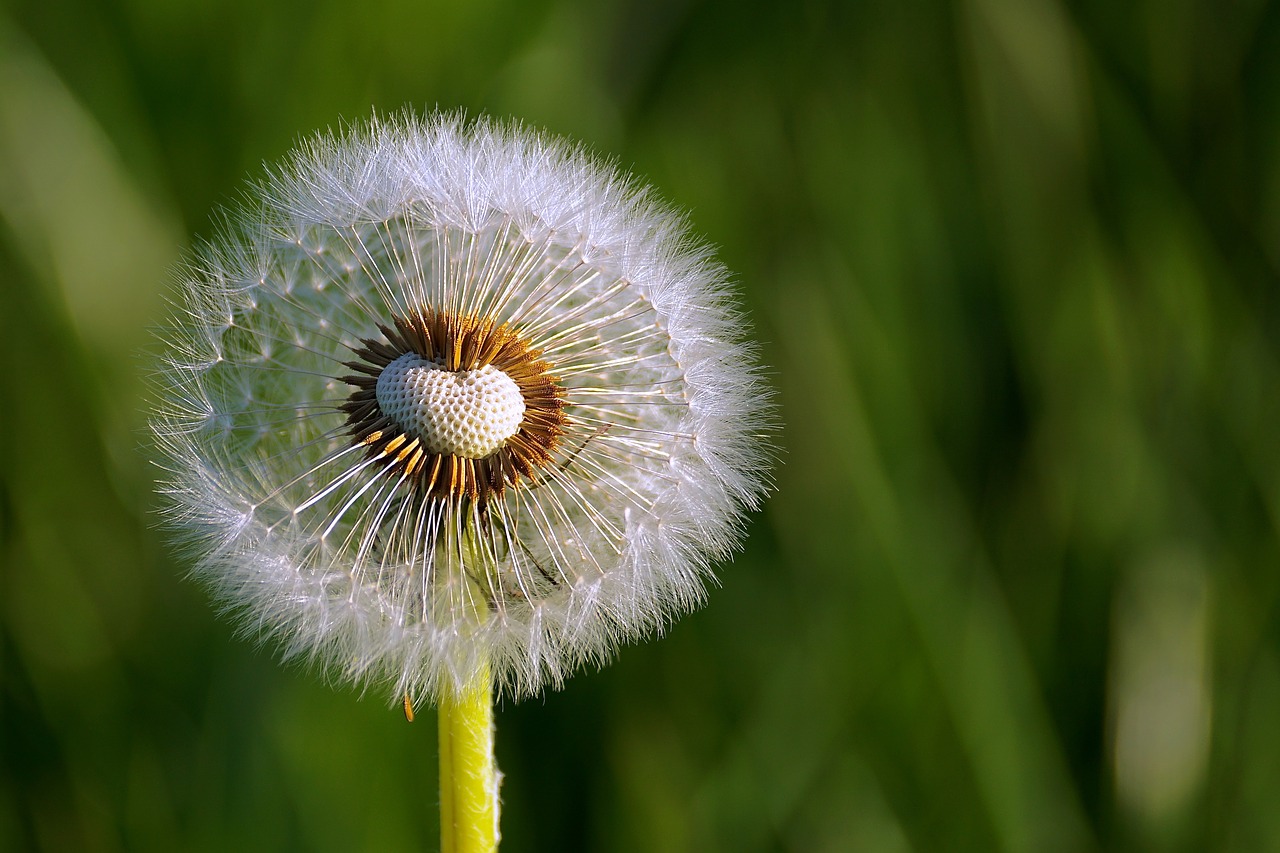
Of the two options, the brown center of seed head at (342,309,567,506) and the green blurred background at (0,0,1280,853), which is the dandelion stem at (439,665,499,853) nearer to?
the brown center of seed head at (342,309,567,506)

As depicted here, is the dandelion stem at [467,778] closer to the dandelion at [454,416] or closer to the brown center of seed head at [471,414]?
the dandelion at [454,416]

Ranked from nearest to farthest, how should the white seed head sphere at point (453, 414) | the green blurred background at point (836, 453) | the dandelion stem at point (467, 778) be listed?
the dandelion stem at point (467, 778) → the white seed head sphere at point (453, 414) → the green blurred background at point (836, 453)

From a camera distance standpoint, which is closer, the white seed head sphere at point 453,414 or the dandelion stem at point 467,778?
the dandelion stem at point 467,778

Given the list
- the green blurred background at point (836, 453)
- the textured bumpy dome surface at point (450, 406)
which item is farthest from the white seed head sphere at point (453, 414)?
the green blurred background at point (836, 453)

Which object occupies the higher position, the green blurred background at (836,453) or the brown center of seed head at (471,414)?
the green blurred background at (836,453)

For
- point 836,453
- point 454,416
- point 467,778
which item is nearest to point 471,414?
point 454,416

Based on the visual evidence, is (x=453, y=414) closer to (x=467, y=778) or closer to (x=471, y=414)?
(x=471, y=414)

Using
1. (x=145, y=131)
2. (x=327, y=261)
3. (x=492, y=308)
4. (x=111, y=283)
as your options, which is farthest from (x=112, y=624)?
(x=492, y=308)

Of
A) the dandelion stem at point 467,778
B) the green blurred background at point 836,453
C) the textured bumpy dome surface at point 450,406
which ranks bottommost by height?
the dandelion stem at point 467,778
